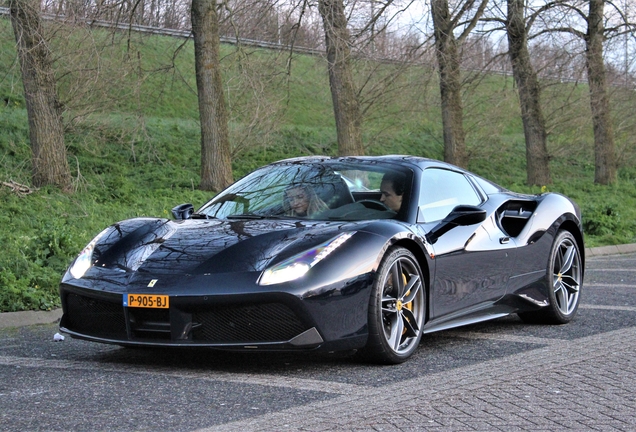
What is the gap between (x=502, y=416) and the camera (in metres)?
4.22

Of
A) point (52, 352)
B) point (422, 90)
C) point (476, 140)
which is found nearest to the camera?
point (52, 352)

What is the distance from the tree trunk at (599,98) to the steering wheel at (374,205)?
21.1 metres

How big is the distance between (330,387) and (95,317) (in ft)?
4.96

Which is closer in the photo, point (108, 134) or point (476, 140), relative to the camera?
point (108, 134)

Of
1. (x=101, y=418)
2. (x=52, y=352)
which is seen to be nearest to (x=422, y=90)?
(x=52, y=352)

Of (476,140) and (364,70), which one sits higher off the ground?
(364,70)

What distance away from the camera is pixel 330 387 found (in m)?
4.84

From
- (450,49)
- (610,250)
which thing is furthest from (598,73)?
(610,250)

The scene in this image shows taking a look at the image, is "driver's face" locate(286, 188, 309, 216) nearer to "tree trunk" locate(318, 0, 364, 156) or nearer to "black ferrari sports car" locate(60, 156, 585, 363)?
"black ferrari sports car" locate(60, 156, 585, 363)

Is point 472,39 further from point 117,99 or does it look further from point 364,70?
point 117,99

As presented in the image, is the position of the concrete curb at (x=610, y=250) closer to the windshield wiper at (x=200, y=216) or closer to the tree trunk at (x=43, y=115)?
the tree trunk at (x=43, y=115)

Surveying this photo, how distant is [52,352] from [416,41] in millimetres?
17005

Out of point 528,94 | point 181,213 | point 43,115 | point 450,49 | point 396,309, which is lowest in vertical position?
point 396,309

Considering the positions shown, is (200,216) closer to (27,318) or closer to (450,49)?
(27,318)
